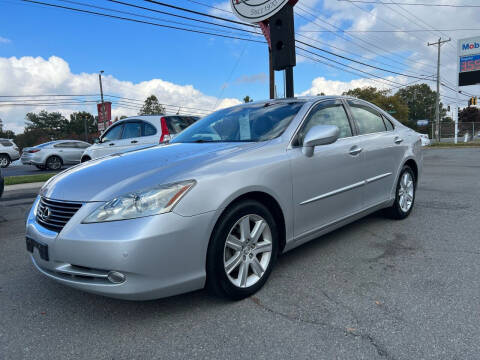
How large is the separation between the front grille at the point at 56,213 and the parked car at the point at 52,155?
51.4 ft

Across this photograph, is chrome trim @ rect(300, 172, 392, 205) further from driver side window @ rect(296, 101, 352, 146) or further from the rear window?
the rear window

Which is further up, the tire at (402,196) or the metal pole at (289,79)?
the metal pole at (289,79)

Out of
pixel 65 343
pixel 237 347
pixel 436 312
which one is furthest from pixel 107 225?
pixel 436 312

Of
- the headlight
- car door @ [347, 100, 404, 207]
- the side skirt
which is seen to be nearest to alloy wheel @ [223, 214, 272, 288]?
the side skirt

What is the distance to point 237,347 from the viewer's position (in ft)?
6.72

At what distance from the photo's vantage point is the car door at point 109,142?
8.88 metres

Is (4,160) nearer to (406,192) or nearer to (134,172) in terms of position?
(134,172)

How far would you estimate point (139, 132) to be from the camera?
27.8ft

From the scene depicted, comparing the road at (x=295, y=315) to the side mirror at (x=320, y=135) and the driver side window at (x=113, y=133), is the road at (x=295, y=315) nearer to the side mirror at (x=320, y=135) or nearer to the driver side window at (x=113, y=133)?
the side mirror at (x=320, y=135)

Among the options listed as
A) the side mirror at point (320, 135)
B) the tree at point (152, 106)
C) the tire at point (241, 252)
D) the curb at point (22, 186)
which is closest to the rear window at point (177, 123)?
the curb at point (22, 186)

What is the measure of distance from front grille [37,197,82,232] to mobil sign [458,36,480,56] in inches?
1646

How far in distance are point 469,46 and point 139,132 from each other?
37.8m

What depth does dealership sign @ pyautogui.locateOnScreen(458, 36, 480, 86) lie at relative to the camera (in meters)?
34.6

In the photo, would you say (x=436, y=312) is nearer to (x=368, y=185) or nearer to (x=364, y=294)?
(x=364, y=294)
